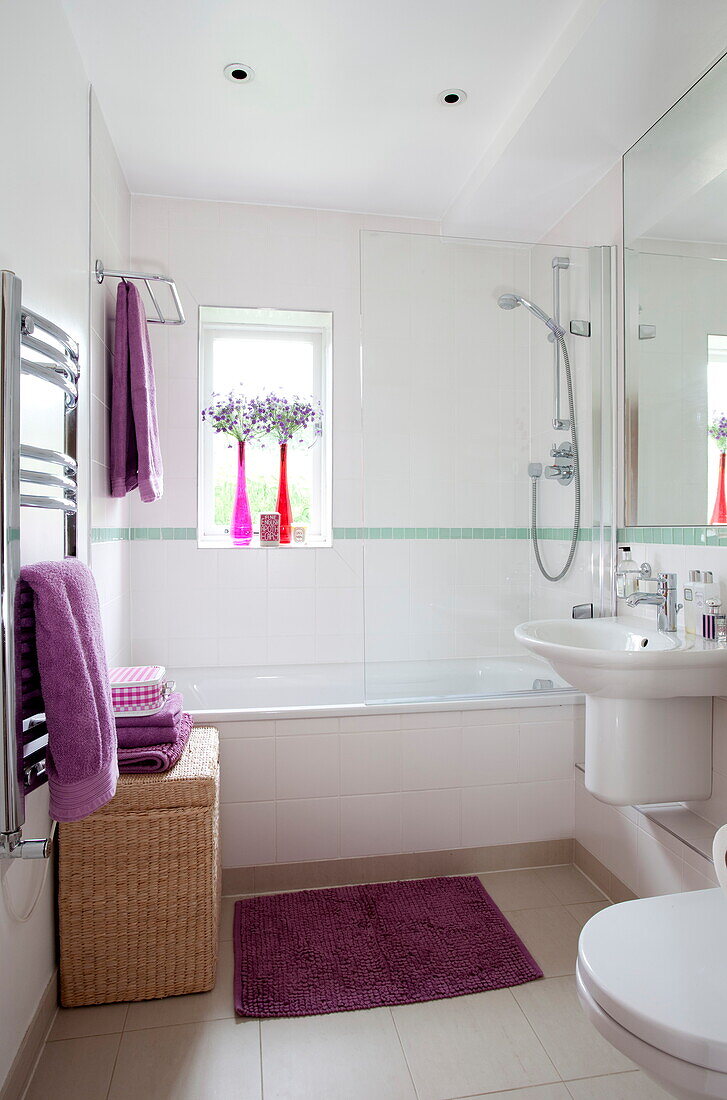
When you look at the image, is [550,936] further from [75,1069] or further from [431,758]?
[75,1069]

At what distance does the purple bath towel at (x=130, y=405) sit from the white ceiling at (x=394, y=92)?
0.66 m

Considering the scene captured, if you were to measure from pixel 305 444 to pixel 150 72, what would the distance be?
155 cm

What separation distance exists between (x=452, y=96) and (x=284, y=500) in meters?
1.70

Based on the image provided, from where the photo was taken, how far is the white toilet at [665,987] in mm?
1014

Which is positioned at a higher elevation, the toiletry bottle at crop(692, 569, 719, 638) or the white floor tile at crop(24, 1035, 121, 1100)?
the toiletry bottle at crop(692, 569, 719, 638)

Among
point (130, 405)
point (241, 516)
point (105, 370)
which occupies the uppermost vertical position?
point (105, 370)

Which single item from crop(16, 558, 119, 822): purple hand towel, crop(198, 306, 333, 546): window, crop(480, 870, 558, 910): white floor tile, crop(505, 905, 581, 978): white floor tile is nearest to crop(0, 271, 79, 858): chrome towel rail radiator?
crop(16, 558, 119, 822): purple hand towel

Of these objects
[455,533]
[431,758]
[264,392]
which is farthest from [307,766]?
[264,392]

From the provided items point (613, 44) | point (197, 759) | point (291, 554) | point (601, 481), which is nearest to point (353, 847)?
point (197, 759)

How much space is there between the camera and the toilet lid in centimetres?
102

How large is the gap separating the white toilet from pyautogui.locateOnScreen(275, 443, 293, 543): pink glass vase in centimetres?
217

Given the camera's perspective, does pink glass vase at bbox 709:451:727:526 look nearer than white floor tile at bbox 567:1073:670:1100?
No

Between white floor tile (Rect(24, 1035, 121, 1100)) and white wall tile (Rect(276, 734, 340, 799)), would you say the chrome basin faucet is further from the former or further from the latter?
white floor tile (Rect(24, 1035, 121, 1100))

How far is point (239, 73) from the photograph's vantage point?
215cm
